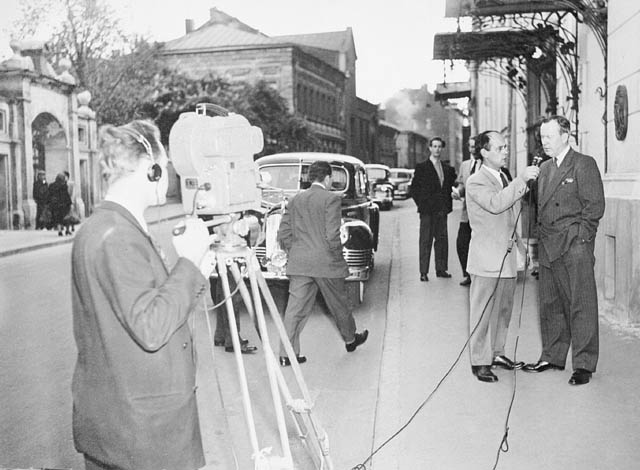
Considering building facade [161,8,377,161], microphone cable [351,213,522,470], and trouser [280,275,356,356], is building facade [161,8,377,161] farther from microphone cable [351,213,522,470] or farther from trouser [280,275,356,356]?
microphone cable [351,213,522,470]

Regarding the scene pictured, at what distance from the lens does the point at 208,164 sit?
280cm

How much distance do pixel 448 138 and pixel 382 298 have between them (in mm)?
67850

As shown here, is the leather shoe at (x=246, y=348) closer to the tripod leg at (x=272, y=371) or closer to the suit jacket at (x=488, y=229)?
the suit jacket at (x=488, y=229)

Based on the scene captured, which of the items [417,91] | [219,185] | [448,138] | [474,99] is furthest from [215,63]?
[219,185]

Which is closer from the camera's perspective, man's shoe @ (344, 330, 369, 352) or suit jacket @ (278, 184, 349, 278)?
suit jacket @ (278, 184, 349, 278)

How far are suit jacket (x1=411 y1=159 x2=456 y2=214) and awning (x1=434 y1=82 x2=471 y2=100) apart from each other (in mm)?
18390

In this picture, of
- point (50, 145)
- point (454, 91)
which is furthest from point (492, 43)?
point (50, 145)

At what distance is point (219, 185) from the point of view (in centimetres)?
280

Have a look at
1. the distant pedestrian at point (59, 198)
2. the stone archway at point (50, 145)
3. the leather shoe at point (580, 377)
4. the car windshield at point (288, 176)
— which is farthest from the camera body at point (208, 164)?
the stone archway at point (50, 145)

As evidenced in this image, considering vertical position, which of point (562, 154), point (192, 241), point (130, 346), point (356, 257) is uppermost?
point (562, 154)

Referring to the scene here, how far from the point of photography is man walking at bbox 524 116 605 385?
561cm

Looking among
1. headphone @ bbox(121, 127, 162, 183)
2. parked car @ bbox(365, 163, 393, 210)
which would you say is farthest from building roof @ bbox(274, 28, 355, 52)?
headphone @ bbox(121, 127, 162, 183)

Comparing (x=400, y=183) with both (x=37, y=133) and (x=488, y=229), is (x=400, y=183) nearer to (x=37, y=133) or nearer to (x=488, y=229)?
(x=37, y=133)

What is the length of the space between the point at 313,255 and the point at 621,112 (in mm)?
4055
